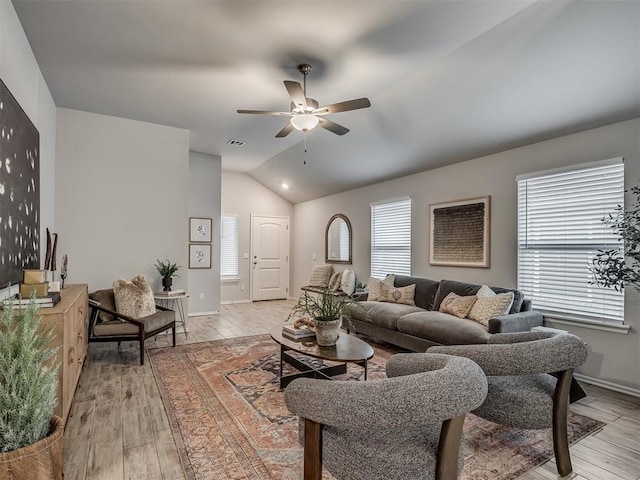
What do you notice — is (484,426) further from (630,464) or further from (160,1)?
(160,1)

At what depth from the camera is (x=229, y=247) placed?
8.01 metres

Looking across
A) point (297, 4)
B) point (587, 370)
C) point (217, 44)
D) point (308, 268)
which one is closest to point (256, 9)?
point (297, 4)

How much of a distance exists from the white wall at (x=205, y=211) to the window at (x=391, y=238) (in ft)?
9.78

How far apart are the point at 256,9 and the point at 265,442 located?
3.02 metres

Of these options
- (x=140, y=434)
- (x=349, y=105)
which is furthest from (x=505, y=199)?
(x=140, y=434)

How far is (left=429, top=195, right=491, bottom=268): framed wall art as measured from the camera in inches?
178

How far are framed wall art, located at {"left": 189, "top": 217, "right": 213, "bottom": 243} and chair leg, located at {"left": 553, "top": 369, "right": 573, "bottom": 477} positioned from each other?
5.82m

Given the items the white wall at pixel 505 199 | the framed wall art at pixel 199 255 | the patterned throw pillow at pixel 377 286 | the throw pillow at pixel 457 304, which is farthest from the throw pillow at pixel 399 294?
the framed wall art at pixel 199 255

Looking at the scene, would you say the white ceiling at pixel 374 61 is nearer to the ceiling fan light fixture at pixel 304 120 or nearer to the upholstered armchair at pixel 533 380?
the ceiling fan light fixture at pixel 304 120

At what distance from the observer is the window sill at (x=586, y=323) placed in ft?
10.6

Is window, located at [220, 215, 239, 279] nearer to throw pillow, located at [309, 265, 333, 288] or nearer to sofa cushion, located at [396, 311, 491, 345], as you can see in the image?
throw pillow, located at [309, 265, 333, 288]

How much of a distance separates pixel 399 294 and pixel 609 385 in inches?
95.3

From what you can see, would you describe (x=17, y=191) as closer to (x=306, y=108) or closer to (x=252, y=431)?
(x=306, y=108)

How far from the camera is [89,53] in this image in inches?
125
